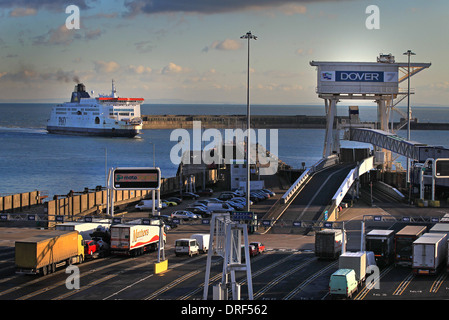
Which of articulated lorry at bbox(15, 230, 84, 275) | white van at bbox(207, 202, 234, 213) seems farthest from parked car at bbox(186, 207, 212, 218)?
articulated lorry at bbox(15, 230, 84, 275)

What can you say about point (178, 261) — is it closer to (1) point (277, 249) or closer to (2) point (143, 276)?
(2) point (143, 276)

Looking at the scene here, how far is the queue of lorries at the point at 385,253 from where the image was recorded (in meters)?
29.2

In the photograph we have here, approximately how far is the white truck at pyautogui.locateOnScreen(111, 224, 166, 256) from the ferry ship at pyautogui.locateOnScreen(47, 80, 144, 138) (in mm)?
131142

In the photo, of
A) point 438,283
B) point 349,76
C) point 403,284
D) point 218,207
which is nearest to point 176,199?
point 218,207

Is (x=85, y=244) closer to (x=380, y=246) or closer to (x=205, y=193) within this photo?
(x=380, y=246)

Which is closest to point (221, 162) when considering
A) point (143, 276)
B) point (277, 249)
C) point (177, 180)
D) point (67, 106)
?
point (177, 180)

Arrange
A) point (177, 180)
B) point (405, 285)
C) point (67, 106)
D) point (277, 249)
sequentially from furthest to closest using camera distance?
point (67, 106)
point (177, 180)
point (277, 249)
point (405, 285)

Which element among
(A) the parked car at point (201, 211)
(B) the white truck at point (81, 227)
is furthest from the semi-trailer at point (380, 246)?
(A) the parked car at point (201, 211)

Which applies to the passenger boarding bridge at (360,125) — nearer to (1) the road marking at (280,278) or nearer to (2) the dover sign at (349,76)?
(2) the dover sign at (349,76)

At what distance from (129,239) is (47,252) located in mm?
5499

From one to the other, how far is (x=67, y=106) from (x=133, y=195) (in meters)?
128

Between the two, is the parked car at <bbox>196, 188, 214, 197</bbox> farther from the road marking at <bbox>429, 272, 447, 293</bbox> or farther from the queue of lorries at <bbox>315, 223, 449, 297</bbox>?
the road marking at <bbox>429, 272, 447, 293</bbox>
